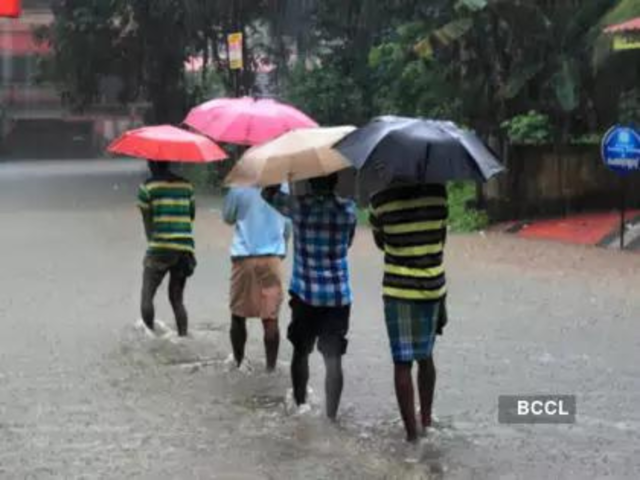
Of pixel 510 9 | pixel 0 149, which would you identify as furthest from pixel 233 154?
pixel 0 149

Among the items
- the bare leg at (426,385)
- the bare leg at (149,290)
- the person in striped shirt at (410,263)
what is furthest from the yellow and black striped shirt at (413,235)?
the bare leg at (149,290)

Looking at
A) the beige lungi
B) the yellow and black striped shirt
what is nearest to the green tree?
the beige lungi

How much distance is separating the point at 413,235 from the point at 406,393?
36.1 inches

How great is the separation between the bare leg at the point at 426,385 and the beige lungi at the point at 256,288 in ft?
5.42

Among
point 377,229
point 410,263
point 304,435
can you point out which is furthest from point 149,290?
point 410,263

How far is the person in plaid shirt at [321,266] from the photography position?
20.8 feet

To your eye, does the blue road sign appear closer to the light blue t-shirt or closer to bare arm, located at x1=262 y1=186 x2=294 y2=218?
the light blue t-shirt

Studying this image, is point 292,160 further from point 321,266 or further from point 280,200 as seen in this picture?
point 321,266

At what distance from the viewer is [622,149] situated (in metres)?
15.6

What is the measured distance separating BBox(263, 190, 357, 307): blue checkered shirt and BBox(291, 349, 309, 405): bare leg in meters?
0.43

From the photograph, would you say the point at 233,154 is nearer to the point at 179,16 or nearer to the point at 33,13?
the point at 179,16

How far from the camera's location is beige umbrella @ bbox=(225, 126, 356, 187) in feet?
20.4

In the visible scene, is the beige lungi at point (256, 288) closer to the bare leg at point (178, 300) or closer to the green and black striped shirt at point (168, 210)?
the green and black striped shirt at point (168, 210)

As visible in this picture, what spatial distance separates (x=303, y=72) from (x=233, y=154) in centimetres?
525
